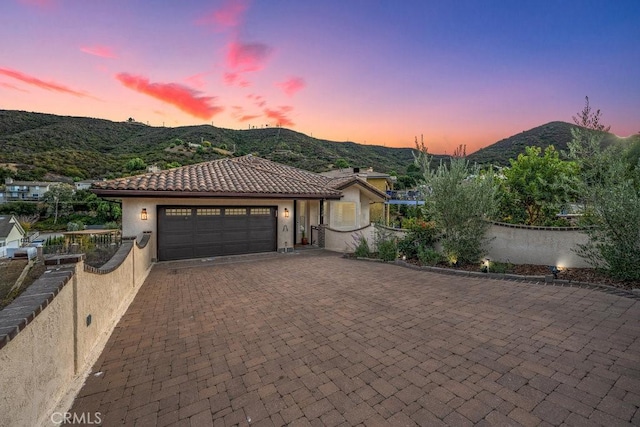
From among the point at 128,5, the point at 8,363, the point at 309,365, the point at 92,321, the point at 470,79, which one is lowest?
the point at 309,365

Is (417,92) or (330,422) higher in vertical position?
(417,92)

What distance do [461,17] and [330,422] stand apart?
16494mm

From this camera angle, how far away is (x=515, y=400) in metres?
2.80

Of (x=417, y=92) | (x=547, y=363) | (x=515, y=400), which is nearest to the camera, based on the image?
(x=515, y=400)

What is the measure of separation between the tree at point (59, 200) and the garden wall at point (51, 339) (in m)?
57.0

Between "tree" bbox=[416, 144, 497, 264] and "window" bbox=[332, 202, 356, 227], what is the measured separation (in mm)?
6756

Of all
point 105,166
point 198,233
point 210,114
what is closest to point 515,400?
point 198,233

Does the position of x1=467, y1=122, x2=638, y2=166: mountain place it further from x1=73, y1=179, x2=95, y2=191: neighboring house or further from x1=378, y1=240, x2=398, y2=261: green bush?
x1=73, y1=179, x2=95, y2=191: neighboring house

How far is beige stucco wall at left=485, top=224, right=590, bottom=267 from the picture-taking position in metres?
7.83

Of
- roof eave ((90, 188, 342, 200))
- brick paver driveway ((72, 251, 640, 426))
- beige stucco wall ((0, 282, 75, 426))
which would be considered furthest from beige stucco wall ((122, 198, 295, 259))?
beige stucco wall ((0, 282, 75, 426))

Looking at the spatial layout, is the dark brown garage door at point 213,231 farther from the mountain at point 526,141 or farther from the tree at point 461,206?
the mountain at point 526,141

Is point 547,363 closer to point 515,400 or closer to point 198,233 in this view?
point 515,400

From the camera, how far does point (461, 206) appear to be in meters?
8.55

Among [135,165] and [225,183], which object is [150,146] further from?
[225,183]
